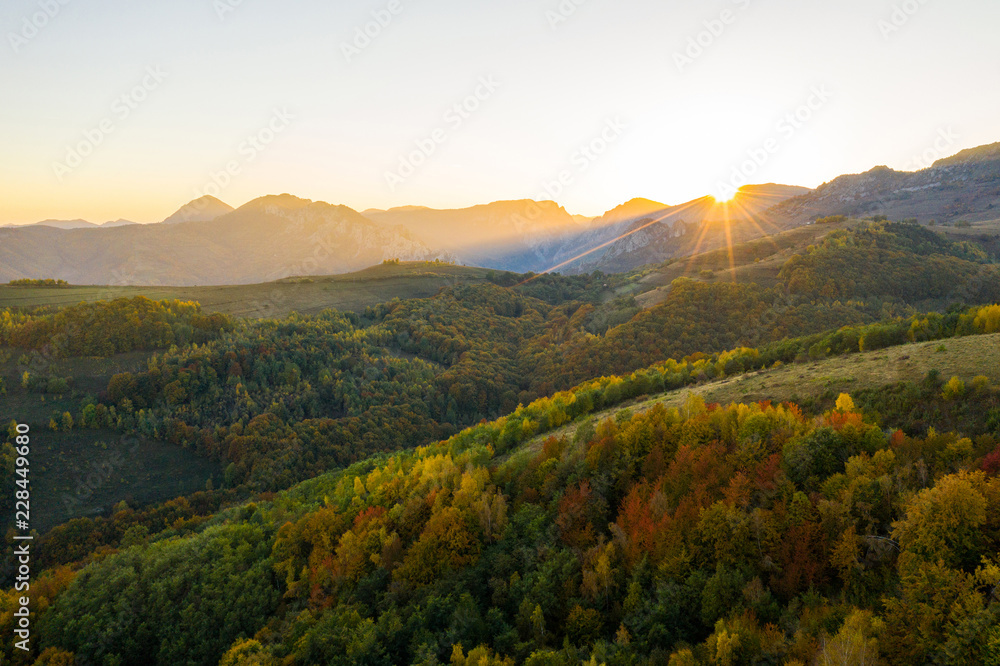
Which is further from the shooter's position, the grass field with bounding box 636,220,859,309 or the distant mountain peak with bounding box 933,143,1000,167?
the distant mountain peak with bounding box 933,143,1000,167

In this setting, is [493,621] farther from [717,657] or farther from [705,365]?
[705,365]

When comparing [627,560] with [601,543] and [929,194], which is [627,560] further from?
[929,194]

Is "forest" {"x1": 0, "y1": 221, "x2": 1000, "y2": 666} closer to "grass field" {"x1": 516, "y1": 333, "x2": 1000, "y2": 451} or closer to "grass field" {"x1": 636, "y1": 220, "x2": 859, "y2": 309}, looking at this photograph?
"grass field" {"x1": 516, "y1": 333, "x2": 1000, "y2": 451}

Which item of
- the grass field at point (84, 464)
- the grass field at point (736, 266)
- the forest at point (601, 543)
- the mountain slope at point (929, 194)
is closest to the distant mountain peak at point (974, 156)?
the mountain slope at point (929, 194)

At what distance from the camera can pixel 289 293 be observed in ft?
309

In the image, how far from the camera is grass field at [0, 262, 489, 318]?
225ft

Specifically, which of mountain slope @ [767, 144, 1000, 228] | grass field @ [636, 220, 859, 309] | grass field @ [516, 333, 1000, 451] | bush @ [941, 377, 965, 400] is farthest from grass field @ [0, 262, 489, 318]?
mountain slope @ [767, 144, 1000, 228]

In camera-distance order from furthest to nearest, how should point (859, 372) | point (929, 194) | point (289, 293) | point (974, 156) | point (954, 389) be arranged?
point (974, 156) → point (929, 194) → point (289, 293) → point (859, 372) → point (954, 389)

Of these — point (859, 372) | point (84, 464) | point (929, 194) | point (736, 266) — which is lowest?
point (84, 464)

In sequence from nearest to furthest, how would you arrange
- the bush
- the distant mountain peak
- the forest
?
the forest
the bush
the distant mountain peak

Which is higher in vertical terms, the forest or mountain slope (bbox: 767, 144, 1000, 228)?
mountain slope (bbox: 767, 144, 1000, 228)

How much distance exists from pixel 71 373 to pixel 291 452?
27.1 metres

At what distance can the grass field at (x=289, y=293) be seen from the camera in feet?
225

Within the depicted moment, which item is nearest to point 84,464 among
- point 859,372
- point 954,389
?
point 859,372
